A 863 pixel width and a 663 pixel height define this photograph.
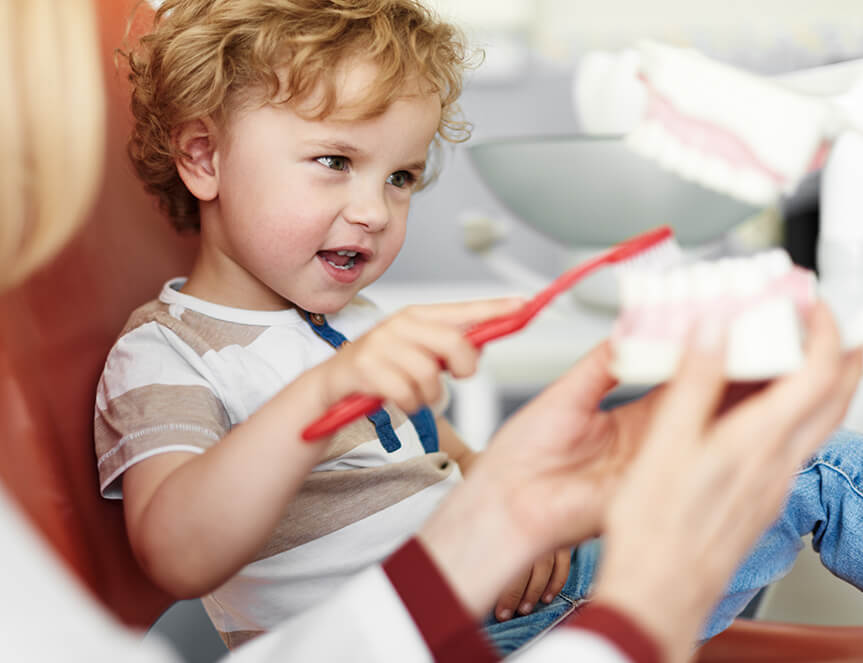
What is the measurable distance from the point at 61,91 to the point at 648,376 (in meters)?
0.34

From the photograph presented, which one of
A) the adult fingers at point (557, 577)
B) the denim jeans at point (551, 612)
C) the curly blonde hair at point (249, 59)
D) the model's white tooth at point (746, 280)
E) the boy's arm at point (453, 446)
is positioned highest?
the curly blonde hair at point (249, 59)

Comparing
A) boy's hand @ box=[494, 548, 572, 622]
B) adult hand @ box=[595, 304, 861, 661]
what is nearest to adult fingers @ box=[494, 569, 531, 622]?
boy's hand @ box=[494, 548, 572, 622]

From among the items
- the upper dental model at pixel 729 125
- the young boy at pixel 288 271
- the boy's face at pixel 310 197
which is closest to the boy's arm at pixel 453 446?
the young boy at pixel 288 271

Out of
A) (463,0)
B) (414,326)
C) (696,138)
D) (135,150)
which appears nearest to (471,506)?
(414,326)

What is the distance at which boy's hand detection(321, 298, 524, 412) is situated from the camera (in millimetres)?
414

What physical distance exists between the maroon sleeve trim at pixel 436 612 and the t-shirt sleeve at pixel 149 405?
7.6 inches

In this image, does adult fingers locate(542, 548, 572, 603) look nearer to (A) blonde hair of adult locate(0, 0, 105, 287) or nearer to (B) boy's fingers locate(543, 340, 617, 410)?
(B) boy's fingers locate(543, 340, 617, 410)

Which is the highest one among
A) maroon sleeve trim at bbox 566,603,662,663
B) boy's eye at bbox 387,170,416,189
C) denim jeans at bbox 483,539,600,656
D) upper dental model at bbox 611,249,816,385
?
boy's eye at bbox 387,170,416,189

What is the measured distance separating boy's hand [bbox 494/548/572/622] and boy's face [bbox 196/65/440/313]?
243mm

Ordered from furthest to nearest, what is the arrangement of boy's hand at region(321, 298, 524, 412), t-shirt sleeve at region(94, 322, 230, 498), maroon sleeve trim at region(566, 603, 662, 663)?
t-shirt sleeve at region(94, 322, 230, 498)
boy's hand at region(321, 298, 524, 412)
maroon sleeve trim at region(566, 603, 662, 663)

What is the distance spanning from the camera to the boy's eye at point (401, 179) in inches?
27.2

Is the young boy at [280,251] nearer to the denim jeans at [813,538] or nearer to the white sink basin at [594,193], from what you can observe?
the denim jeans at [813,538]

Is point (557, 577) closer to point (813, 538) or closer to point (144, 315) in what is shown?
point (813, 538)

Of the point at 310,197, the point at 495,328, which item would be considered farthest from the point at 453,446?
the point at 495,328
